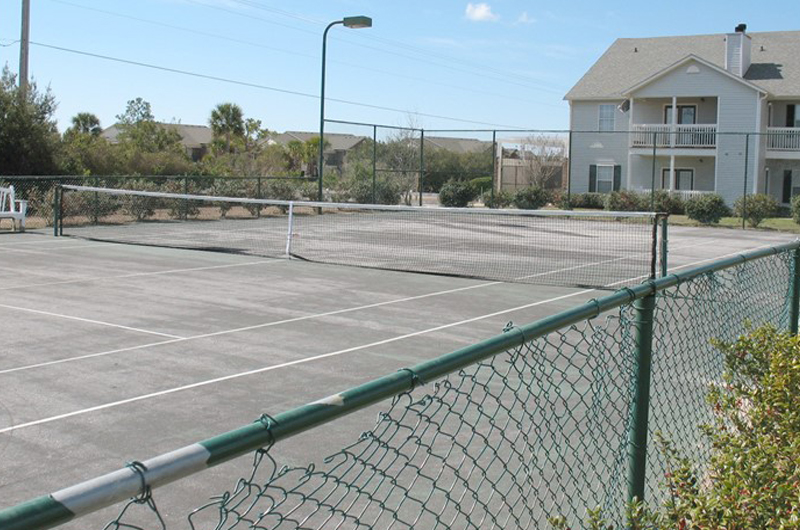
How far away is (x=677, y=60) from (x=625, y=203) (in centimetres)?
1231

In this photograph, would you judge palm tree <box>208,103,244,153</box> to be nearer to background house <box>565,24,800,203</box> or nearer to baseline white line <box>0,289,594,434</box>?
background house <box>565,24,800,203</box>

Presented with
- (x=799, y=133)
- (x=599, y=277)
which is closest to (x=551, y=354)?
(x=599, y=277)

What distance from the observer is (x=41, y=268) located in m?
19.3

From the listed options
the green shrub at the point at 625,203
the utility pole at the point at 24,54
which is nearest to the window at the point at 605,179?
the green shrub at the point at 625,203

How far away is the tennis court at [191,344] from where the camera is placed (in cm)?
757

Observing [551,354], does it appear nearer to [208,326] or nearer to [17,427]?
[208,326]

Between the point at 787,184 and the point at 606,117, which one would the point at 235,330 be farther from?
the point at 606,117

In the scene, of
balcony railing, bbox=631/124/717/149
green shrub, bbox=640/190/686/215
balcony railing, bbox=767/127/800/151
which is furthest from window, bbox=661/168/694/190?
green shrub, bbox=640/190/686/215

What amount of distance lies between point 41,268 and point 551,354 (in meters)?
12.2

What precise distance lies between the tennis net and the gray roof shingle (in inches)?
664

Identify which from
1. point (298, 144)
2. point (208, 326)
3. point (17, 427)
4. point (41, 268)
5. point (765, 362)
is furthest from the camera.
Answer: point (298, 144)

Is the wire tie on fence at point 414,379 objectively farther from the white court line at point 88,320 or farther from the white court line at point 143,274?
the white court line at point 143,274

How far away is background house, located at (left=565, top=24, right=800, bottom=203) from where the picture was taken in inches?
1902

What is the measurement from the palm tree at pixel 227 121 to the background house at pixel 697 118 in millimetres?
32241
